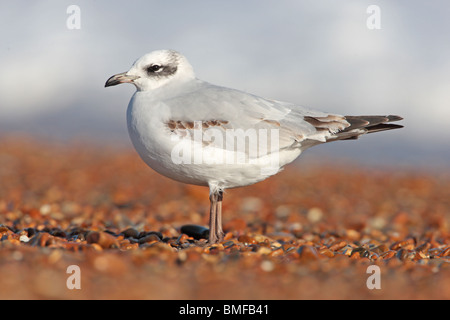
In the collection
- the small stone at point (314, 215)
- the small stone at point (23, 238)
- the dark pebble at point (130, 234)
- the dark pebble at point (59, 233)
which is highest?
the small stone at point (23, 238)

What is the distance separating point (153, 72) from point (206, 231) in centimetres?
179

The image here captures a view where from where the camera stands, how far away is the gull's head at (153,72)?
5832 mm

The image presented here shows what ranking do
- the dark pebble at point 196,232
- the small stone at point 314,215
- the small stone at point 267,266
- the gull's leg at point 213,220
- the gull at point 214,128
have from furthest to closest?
the small stone at point 314,215 → the dark pebble at point 196,232 → the gull's leg at point 213,220 → the gull at point 214,128 → the small stone at point 267,266

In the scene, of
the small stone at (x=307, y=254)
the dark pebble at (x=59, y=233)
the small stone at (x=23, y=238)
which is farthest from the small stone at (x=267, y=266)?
the dark pebble at (x=59, y=233)

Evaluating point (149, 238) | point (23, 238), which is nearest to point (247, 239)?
point (149, 238)

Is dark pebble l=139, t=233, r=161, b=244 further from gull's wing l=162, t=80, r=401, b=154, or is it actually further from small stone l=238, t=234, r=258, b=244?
gull's wing l=162, t=80, r=401, b=154

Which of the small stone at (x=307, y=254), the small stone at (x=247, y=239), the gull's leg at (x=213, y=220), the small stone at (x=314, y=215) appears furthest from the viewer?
the small stone at (x=314, y=215)

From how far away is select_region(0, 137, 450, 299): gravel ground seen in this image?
3.56m

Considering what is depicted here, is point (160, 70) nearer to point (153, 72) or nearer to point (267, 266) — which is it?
point (153, 72)

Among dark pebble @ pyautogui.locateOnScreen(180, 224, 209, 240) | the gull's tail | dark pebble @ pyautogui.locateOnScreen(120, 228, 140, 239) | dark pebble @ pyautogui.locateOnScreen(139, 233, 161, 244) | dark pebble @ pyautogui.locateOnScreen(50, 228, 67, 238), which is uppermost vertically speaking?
the gull's tail

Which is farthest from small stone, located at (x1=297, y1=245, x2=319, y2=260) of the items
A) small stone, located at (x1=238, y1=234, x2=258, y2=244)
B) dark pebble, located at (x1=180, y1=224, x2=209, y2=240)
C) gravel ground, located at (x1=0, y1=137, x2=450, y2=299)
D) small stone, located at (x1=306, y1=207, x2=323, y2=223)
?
small stone, located at (x1=306, y1=207, x2=323, y2=223)

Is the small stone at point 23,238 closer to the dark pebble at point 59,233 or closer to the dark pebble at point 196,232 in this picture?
the dark pebble at point 59,233

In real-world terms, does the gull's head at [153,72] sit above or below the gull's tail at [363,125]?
above

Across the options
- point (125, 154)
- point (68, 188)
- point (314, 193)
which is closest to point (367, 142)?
point (125, 154)
